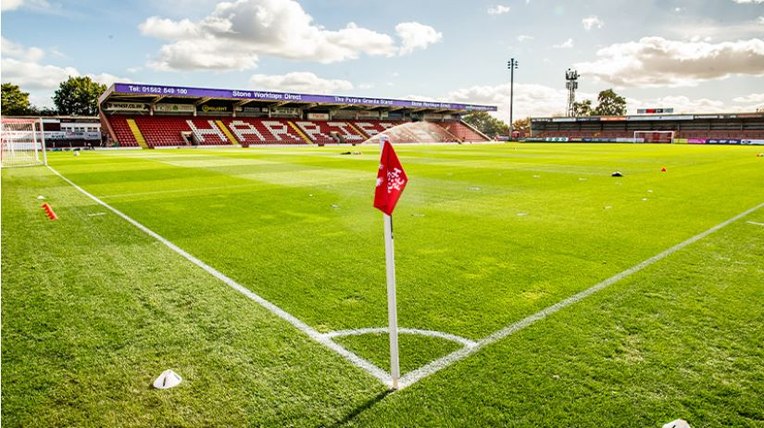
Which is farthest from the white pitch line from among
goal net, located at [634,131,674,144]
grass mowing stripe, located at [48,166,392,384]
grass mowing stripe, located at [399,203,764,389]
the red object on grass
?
goal net, located at [634,131,674,144]

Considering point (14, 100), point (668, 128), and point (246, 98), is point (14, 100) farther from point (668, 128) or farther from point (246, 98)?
point (668, 128)

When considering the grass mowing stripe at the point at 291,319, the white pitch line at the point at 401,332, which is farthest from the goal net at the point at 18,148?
the white pitch line at the point at 401,332

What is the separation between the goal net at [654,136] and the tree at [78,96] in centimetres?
9793

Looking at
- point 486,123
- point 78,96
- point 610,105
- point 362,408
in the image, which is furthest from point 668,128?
point 78,96

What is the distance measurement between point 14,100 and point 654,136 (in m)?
109

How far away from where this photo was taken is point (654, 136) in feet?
257

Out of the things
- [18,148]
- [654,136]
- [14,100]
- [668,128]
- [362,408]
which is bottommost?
[362,408]

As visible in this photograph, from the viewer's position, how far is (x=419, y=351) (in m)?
3.77

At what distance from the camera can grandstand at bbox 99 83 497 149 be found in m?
51.9

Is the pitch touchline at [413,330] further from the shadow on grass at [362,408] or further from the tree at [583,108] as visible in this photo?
the tree at [583,108]

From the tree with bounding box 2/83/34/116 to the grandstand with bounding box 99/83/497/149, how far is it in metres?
34.8

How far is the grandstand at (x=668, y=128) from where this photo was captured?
72562 millimetres

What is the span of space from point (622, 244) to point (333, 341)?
17.3 feet

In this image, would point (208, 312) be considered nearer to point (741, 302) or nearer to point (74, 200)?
point (741, 302)
